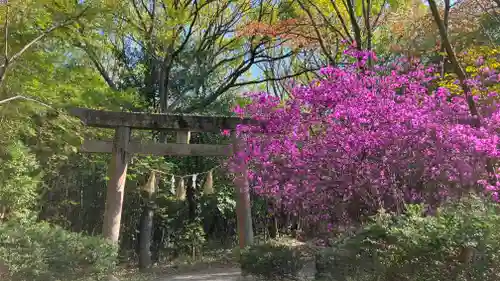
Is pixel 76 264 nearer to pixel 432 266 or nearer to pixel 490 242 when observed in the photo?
pixel 432 266

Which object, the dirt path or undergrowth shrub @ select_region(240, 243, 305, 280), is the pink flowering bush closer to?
undergrowth shrub @ select_region(240, 243, 305, 280)

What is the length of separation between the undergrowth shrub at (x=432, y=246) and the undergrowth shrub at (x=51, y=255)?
3888 millimetres

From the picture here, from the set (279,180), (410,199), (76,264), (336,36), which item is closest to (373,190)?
(410,199)

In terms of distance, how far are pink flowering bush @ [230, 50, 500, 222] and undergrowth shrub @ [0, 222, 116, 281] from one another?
106 inches

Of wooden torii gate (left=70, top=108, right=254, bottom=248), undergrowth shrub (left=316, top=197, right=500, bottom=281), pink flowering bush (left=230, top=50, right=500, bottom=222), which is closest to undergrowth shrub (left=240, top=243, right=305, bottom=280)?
pink flowering bush (left=230, top=50, right=500, bottom=222)

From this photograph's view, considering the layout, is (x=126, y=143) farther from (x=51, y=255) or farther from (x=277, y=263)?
(x=277, y=263)

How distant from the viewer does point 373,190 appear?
5.29 meters

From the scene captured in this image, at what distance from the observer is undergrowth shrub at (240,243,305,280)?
6.09 metres

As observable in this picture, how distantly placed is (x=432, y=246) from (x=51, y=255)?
4827 millimetres

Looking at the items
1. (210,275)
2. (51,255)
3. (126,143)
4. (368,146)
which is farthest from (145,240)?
(368,146)

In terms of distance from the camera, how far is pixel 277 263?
611cm

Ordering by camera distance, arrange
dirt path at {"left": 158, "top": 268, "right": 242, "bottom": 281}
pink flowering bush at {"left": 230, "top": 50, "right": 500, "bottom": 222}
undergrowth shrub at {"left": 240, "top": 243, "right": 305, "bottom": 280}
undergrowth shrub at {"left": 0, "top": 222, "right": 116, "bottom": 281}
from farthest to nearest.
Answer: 1. dirt path at {"left": 158, "top": 268, "right": 242, "bottom": 281}
2. undergrowth shrub at {"left": 240, "top": 243, "right": 305, "bottom": 280}
3. undergrowth shrub at {"left": 0, "top": 222, "right": 116, "bottom": 281}
4. pink flowering bush at {"left": 230, "top": 50, "right": 500, "bottom": 222}

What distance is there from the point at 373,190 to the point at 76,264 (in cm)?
425

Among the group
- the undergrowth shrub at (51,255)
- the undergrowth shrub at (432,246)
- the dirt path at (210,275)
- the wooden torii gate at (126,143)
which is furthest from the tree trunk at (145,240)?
the undergrowth shrub at (432,246)
